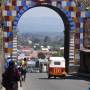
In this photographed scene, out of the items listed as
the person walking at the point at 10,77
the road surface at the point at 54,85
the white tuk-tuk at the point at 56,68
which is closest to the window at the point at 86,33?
the white tuk-tuk at the point at 56,68

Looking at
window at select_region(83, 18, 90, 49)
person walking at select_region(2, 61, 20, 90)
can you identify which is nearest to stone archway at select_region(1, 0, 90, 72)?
window at select_region(83, 18, 90, 49)

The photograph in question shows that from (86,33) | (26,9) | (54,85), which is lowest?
(54,85)

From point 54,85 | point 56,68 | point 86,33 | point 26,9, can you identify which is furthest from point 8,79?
point 86,33

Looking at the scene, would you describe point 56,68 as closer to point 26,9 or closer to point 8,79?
point 26,9

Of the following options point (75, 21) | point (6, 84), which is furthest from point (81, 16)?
point (6, 84)

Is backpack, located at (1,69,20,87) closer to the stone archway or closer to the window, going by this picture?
the stone archway

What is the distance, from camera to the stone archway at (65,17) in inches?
2373

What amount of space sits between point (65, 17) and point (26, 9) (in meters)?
4.23

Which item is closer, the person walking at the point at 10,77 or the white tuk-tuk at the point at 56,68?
the person walking at the point at 10,77

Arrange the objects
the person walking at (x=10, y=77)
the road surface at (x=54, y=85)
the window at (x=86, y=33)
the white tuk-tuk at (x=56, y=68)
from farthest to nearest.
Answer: the window at (x=86, y=33) < the white tuk-tuk at (x=56, y=68) < the road surface at (x=54, y=85) < the person walking at (x=10, y=77)

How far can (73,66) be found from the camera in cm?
6100

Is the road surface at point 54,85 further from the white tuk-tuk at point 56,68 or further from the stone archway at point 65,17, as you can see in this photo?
the stone archway at point 65,17

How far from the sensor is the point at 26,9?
60906 mm

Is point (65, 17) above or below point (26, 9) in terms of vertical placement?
below
